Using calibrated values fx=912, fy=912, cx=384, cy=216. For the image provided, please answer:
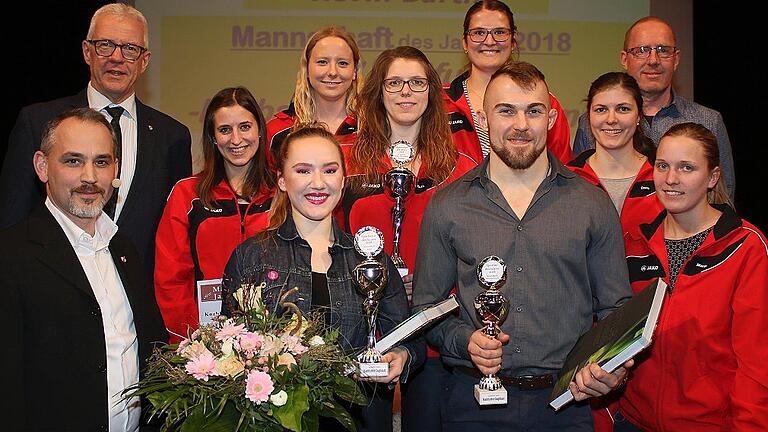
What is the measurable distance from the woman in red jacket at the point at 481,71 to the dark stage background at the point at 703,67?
2.43 meters

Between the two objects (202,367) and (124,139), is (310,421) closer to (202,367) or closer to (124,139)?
(202,367)

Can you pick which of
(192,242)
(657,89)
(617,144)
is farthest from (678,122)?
(192,242)

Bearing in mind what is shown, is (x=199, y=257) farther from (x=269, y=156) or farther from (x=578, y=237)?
(x=578, y=237)

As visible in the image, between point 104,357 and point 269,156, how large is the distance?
1597 mm

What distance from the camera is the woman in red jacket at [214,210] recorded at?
4.35 meters

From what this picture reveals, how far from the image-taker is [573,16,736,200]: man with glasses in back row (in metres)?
5.16

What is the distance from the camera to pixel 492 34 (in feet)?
15.8

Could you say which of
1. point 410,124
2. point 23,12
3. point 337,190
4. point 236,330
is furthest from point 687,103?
point 23,12

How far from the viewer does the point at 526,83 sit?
3549 millimetres

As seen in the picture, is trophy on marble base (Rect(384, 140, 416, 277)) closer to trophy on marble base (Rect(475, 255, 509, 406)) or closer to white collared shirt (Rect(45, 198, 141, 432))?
trophy on marble base (Rect(475, 255, 509, 406))

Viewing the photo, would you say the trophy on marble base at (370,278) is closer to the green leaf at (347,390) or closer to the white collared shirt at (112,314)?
the green leaf at (347,390)

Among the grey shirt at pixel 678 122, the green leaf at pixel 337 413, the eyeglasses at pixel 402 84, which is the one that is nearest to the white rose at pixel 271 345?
the green leaf at pixel 337 413

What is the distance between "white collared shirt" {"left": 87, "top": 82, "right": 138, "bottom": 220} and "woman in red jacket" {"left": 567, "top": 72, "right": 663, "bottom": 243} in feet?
7.35

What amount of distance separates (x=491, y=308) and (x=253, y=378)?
99 cm
